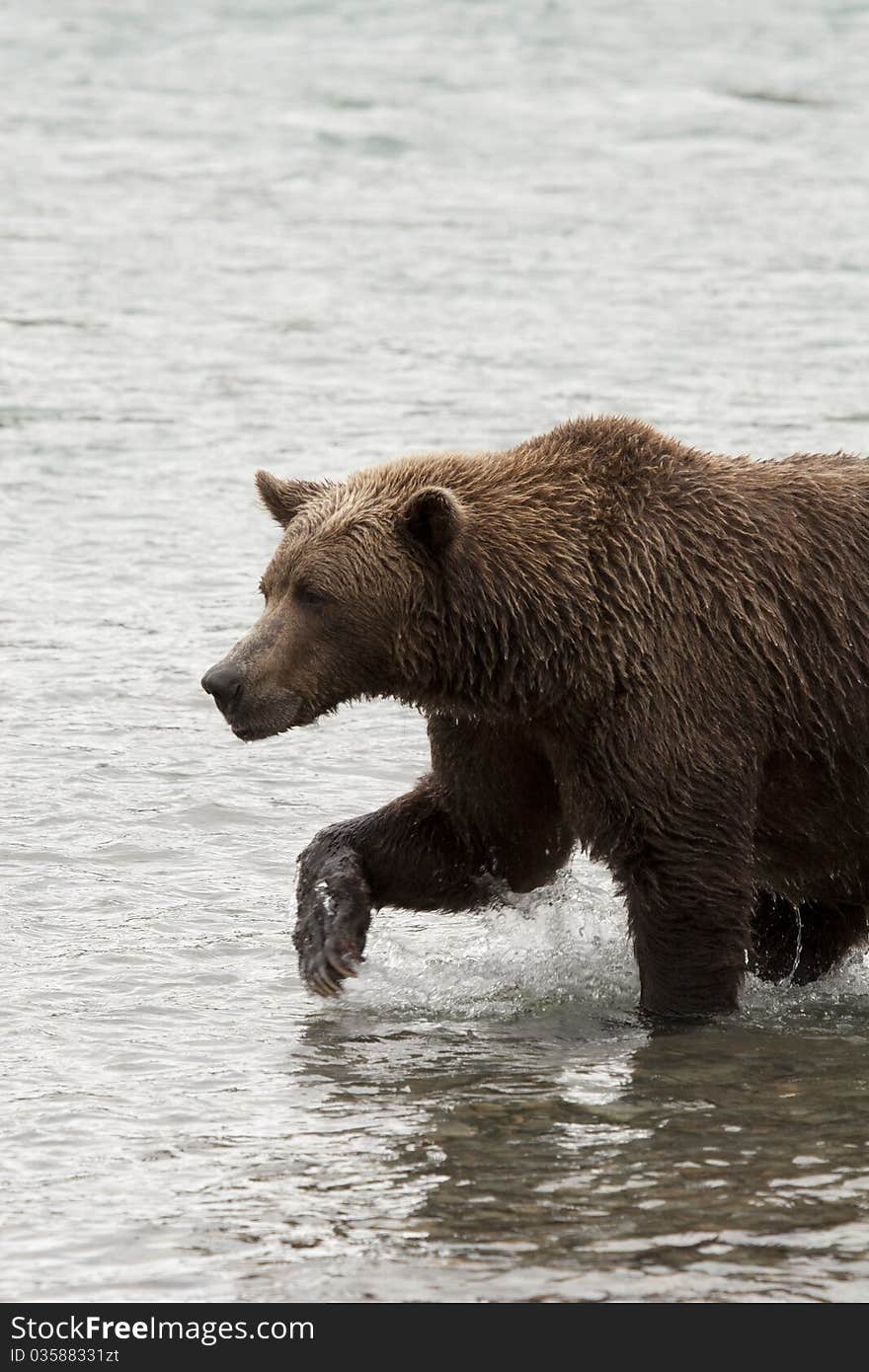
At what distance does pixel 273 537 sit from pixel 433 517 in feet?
22.6

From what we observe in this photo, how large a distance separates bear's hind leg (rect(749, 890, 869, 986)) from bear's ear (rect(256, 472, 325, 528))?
2110mm

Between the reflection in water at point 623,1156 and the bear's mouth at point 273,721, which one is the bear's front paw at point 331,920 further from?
the bear's mouth at point 273,721

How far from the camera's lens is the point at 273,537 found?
13484 mm

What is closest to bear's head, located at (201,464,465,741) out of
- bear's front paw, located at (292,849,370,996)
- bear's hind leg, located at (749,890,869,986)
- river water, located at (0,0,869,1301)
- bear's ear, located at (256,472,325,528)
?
bear's ear, located at (256,472,325,528)

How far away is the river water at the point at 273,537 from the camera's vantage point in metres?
5.73

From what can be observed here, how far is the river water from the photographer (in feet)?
18.8

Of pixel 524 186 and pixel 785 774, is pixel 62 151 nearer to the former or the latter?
pixel 524 186

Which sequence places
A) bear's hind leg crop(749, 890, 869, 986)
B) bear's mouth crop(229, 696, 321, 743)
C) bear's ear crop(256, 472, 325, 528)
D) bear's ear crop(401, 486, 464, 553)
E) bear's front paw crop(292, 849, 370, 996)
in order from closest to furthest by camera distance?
1. bear's ear crop(401, 486, 464, 553)
2. bear's mouth crop(229, 696, 321, 743)
3. bear's ear crop(256, 472, 325, 528)
4. bear's front paw crop(292, 849, 370, 996)
5. bear's hind leg crop(749, 890, 869, 986)

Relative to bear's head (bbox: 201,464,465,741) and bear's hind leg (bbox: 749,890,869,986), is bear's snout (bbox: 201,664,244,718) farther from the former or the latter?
bear's hind leg (bbox: 749,890,869,986)

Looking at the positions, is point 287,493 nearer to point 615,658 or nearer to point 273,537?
point 615,658

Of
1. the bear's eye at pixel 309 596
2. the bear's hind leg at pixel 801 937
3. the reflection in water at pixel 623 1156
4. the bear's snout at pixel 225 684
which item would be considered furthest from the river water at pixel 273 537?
the bear's eye at pixel 309 596

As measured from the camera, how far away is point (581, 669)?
686 centimetres

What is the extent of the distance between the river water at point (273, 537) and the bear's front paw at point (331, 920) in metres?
0.14

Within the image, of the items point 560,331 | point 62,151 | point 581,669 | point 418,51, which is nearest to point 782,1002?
point 581,669
